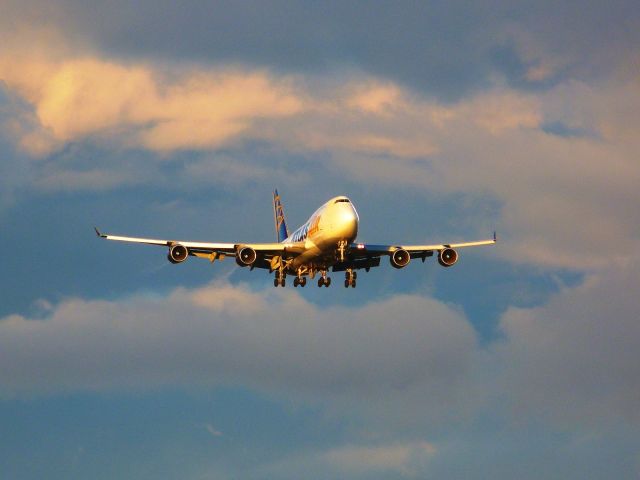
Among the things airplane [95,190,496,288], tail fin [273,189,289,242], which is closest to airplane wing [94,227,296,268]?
airplane [95,190,496,288]

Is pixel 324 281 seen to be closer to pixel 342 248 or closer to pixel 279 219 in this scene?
pixel 342 248

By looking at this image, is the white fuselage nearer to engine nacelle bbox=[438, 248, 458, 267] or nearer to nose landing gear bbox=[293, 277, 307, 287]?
nose landing gear bbox=[293, 277, 307, 287]

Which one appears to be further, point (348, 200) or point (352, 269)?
point (352, 269)

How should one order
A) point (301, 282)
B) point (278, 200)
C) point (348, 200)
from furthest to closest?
point (278, 200) < point (301, 282) < point (348, 200)

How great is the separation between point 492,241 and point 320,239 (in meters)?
16.6

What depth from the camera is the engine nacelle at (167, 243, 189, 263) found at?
9306 centimetres

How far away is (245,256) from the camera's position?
94625 millimetres

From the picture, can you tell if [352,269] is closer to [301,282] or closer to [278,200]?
[301,282]

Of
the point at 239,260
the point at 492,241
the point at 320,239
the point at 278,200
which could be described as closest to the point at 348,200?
the point at 320,239

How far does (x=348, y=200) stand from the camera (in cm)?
9106

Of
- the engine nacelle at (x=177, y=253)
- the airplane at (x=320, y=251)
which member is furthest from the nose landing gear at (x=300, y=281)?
the engine nacelle at (x=177, y=253)

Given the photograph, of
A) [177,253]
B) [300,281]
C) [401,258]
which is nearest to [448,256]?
[401,258]

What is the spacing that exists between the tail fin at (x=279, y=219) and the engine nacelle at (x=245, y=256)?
94.8 ft

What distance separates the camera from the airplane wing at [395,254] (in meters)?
97.1
